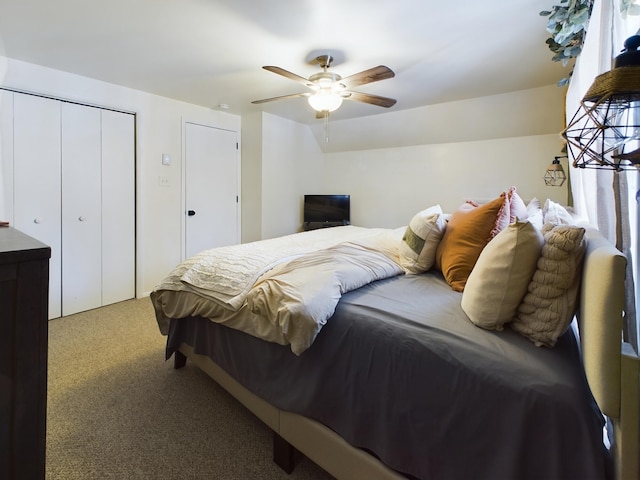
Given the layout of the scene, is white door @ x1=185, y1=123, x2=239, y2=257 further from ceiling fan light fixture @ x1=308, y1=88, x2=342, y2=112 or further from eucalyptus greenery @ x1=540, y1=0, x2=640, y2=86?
eucalyptus greenery @ x1=540, y1=0, x2=640, y2=86

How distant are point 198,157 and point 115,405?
2.91 m

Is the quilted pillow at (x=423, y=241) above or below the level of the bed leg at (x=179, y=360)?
above

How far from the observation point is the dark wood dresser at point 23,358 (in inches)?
26.1

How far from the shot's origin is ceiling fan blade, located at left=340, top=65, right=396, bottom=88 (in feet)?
7.06

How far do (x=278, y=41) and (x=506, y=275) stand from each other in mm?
2149

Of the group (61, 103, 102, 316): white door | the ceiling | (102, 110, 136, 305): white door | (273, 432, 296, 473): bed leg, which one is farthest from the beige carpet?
the ceiling

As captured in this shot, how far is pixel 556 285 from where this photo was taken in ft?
3.25

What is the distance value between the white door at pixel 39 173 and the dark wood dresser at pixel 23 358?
2.53 m

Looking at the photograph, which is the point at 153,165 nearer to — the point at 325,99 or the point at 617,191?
the point at 325,99

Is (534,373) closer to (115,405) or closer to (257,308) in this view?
(257,308)

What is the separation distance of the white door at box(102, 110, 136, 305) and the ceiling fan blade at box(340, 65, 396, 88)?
7.96 ft

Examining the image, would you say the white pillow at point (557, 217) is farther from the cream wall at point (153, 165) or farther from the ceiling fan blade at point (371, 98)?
the cream wall at point (153, 165)

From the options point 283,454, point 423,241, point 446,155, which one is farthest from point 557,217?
point 446,155

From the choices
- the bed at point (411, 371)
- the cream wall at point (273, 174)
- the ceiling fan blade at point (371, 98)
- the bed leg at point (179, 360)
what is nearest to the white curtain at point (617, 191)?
the bed at point (411, 371)
